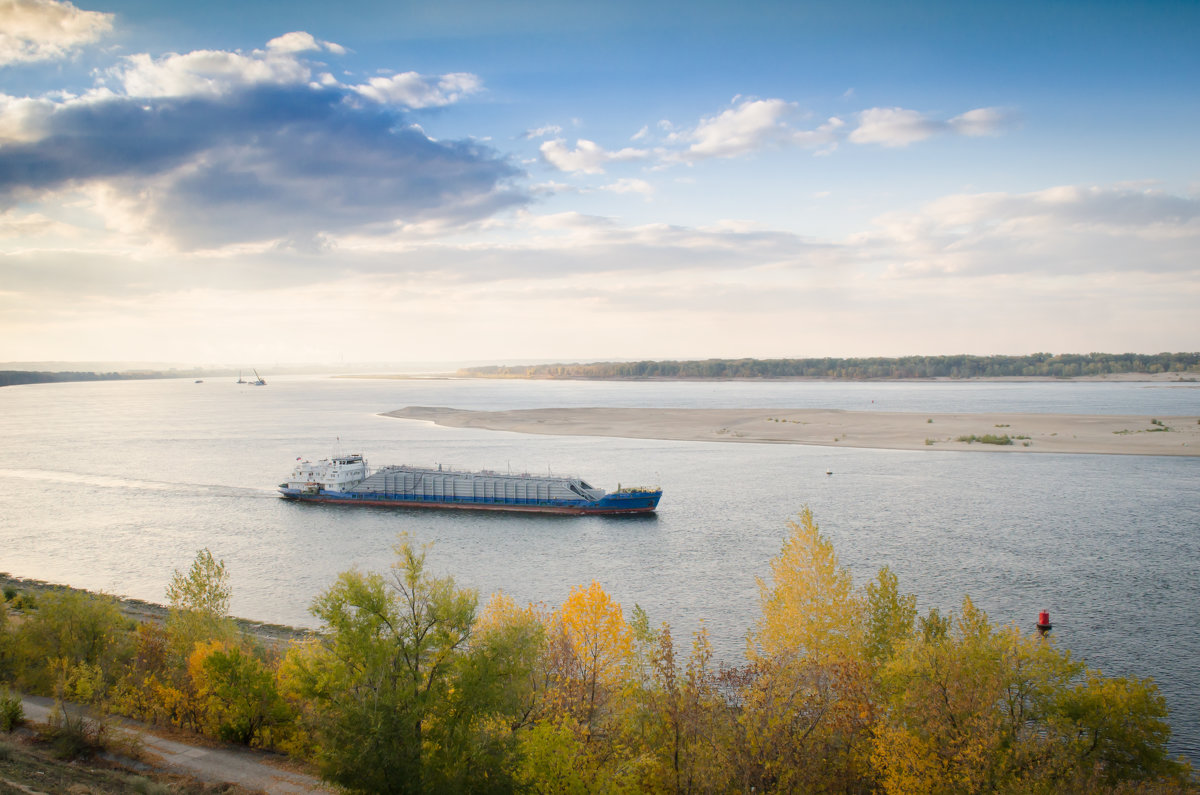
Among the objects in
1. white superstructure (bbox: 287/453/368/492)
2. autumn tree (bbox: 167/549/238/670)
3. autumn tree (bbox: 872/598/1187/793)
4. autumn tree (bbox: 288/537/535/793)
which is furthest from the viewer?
white superstructure (bbox: 287/453/368/492)

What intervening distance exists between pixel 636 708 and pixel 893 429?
13720cm

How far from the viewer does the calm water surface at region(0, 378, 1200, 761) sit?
45.9 meters

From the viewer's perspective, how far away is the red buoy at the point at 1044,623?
4009 centimetres

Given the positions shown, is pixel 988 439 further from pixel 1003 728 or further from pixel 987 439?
pixel 1003 728

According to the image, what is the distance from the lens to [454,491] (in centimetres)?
9231

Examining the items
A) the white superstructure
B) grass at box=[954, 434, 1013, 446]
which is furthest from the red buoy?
grass at box=[954, 434, 1013, 446]

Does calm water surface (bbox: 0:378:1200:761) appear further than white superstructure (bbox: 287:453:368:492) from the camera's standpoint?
No

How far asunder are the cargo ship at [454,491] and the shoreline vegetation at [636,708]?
53073 mm

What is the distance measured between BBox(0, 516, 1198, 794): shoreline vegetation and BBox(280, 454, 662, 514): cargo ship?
2089 inches

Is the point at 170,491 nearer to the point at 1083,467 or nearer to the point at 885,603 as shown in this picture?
the point at 885,603

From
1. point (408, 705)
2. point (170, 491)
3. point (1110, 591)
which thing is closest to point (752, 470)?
point (1110, 591)

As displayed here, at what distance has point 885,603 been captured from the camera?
3077cm

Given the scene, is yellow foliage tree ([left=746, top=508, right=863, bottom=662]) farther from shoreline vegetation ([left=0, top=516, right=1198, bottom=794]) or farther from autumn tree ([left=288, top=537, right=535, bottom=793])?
autumn tree ([left=288, top=537, right=535, bottom=793])

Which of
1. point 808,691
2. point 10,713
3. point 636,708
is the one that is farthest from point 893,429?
point 10,713
